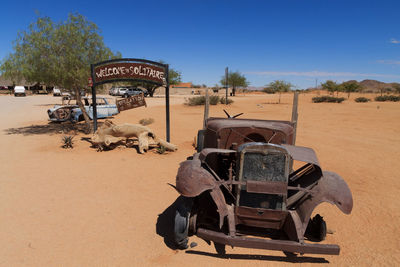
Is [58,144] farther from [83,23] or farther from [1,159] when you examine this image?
[83,23]

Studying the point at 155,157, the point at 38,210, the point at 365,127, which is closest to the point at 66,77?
the point at 155,157

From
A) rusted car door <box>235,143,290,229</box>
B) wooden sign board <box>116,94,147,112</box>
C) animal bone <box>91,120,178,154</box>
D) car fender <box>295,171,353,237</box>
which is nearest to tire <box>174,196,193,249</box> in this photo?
rusted car door <box>235,143,290,229</box>

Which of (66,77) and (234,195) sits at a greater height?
(66,77)

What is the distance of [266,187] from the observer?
3.42 m

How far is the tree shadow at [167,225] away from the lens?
4094mm

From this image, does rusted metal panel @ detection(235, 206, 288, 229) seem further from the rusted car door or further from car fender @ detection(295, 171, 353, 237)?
car fender @ detection(295, 171, 353, 237)

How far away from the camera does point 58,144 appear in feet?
34.3

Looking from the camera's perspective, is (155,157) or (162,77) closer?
(155,157)

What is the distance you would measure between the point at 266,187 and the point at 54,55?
11.6m

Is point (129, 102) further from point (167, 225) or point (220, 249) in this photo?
point (220, 249)

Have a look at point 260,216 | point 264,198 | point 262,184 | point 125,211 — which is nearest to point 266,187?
point 262,184

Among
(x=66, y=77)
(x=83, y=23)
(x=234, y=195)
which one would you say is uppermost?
(x=83, y=23)

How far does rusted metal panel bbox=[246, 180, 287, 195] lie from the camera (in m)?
3.41

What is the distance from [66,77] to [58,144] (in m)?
3.17
